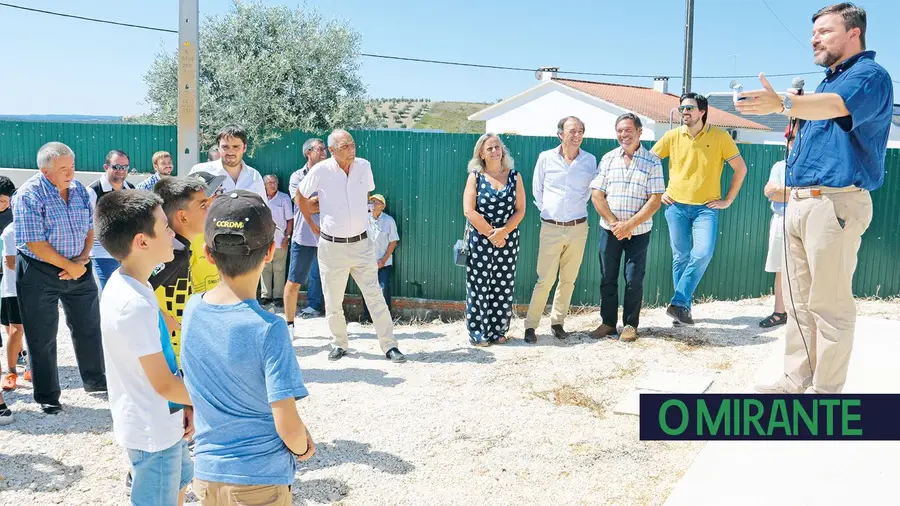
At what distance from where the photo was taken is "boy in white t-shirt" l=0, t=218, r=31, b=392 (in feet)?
18.0

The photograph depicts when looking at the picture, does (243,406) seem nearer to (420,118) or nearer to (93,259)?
(93,259)

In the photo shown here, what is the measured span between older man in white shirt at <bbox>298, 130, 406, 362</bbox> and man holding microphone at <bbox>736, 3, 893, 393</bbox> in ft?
11.0

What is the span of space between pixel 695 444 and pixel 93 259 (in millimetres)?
A: 4488

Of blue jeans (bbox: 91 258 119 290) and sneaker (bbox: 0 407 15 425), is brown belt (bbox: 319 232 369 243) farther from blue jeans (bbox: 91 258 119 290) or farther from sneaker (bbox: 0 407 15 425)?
sneaker (bbox: 0 407 15 425)

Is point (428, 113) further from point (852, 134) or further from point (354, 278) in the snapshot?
point (852, 134)

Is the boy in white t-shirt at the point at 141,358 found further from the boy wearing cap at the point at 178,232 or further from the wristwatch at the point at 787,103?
the wristwatch at the point at 787,103

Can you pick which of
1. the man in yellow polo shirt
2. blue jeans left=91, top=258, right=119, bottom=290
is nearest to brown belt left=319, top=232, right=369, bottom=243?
blue jeans left=91, top=258, right=119, bottom=290

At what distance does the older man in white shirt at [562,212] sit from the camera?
6.52 metres

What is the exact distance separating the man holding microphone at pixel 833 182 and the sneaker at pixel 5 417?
477cm

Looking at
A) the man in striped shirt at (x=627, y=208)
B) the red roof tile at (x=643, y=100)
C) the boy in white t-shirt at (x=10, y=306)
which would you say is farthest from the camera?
the red roof tile at (x=643, y=100)

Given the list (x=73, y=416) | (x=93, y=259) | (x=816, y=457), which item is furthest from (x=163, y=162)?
(x=816, y=457)

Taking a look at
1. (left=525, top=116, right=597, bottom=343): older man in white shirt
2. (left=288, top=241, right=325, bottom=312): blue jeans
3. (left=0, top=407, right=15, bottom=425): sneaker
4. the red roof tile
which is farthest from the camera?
the red roof tile

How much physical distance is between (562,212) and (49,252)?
3987mm

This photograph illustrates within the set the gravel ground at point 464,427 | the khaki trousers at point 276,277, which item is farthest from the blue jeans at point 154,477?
the khaki trousers at point 276,277
